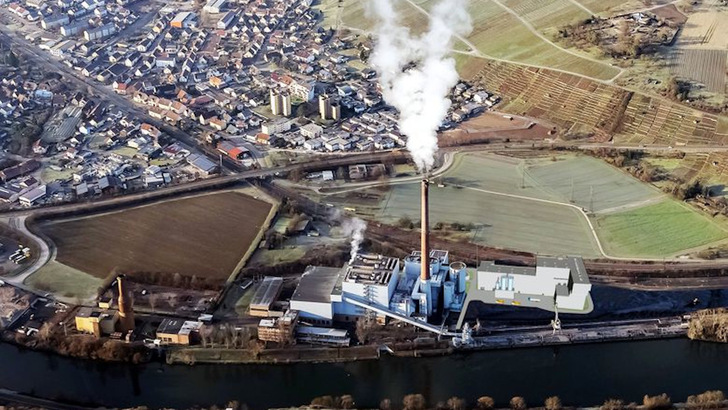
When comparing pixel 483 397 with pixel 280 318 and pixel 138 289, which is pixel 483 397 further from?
pixel 138 289

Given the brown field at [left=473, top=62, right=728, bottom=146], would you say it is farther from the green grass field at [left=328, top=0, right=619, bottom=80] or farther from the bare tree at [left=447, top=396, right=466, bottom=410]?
the bare tree at [left=447, top=396, right=466, bottom=410]

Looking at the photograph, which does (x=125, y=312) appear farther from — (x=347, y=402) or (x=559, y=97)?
(x=559, y=97)

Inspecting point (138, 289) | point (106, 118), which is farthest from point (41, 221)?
point (106, 118)

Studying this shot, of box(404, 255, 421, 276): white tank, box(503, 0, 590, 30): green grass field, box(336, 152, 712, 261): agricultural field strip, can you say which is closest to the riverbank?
box(404, 255, 421, 276): white tank

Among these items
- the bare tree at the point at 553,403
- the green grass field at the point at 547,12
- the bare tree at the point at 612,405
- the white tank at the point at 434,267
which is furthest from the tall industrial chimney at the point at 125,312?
the green grass field at the point at 547,12

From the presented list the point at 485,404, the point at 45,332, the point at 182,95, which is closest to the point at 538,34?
the point at 182,95

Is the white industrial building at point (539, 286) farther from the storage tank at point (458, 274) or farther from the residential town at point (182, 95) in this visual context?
the residential town at point (182, 95)
